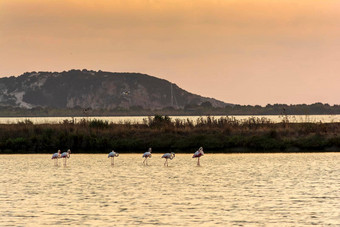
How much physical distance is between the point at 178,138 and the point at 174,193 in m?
24.4

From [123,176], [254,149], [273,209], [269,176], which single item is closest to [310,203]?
[273,209]

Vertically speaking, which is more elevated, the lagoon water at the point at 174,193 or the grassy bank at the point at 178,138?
the grassy bank at the point at 178,138

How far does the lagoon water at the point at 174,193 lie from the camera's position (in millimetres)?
22344

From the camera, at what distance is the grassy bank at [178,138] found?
51.3 meters

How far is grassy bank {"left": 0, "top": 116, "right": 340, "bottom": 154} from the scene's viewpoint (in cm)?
5131

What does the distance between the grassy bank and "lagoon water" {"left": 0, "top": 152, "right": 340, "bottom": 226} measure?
18.7 feet

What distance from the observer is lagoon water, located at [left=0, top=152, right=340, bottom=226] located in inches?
880

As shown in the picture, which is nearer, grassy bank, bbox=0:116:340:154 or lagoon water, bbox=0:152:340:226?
lagoon water, bbox=0:152:340:226

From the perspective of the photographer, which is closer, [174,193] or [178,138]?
[174,193]

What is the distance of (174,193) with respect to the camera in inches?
1126

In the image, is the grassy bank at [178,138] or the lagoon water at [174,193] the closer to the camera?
the lagoon water at [174,193]

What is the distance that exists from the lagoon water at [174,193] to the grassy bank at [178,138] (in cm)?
571

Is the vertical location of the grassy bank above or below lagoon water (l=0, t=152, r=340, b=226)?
above

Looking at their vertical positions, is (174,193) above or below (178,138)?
below
